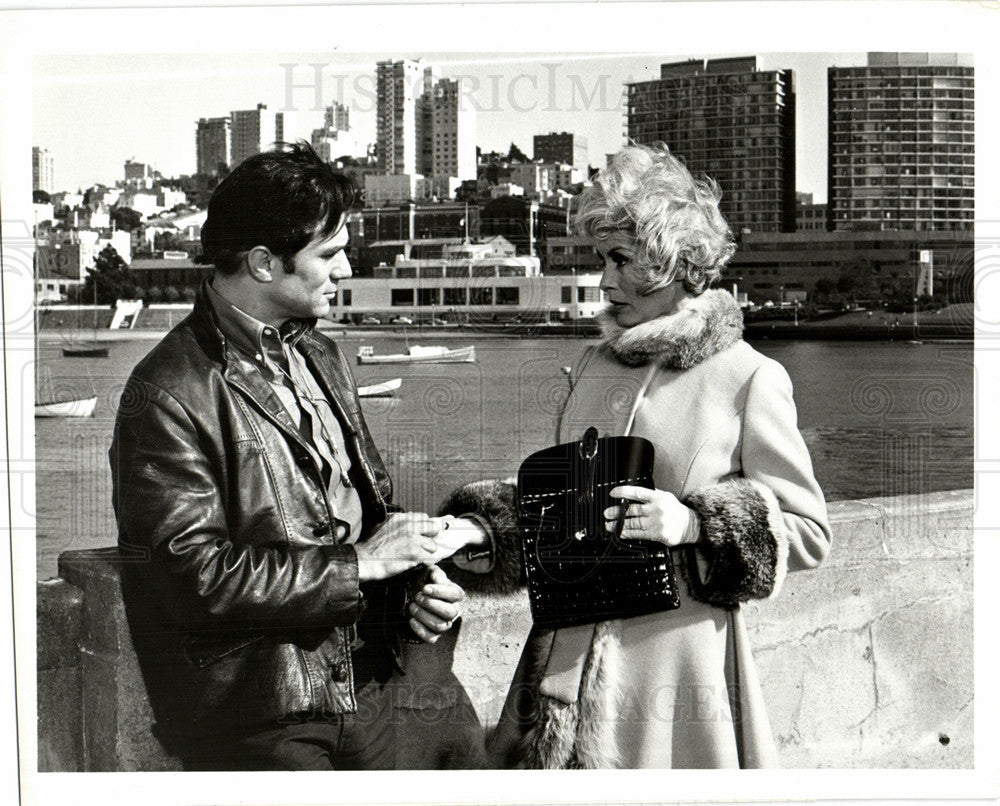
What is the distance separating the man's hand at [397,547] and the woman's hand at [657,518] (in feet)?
2.17

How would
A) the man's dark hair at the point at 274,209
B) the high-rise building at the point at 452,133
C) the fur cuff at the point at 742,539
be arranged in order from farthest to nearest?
1. the high-rise building at the point at 452,133
2. the man's dark hair at the point at 274,209
3. the fur cuff at the point at 742,539

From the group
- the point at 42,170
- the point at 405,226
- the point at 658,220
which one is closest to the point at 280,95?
the point at 405,226

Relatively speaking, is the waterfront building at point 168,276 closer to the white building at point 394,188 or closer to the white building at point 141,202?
the white building at point 141,202

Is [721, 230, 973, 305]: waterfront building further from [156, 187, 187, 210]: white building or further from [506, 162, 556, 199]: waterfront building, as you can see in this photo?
[156, 187, 187, 210]: white building

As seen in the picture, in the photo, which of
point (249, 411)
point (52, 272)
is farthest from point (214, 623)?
point (52, 272)

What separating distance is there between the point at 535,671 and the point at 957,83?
2547 mm

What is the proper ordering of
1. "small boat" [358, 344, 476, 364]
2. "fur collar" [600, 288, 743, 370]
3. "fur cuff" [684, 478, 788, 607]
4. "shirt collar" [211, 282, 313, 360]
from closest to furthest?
"fur cuff" [684, 478, 788, 607]
"fur collar" [600, 288, 743, 370]
"shirt collar" [211, 282, 313, 360]
"small boat" [358, 344, 476, 364]

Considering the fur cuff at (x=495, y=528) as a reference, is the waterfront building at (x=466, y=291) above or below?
above

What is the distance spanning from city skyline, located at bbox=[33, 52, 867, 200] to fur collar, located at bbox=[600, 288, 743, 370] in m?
0.73

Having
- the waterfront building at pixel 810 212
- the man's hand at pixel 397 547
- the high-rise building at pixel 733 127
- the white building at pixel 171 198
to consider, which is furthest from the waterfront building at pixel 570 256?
the white building at pixel 171 198

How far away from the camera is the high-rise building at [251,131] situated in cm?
355

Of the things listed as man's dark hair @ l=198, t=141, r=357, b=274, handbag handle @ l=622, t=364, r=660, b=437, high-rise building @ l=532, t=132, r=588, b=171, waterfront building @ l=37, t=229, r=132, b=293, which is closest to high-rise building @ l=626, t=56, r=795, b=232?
high-rise building @ l=532, t=132, r=588, b=171

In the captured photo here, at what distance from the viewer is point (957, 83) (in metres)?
3.82

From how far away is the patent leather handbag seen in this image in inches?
128
